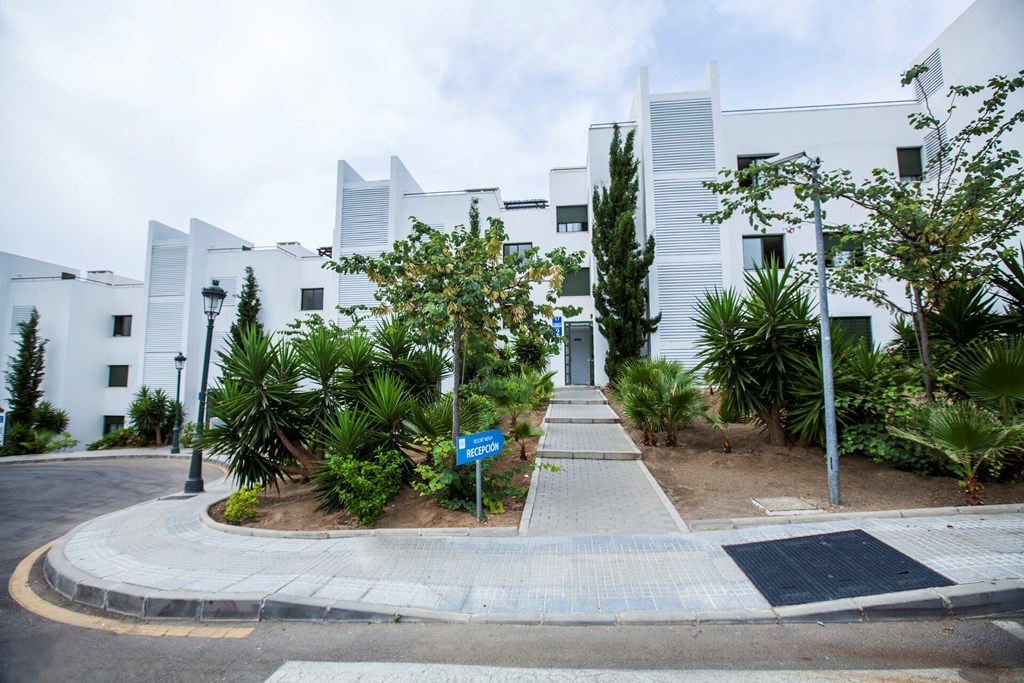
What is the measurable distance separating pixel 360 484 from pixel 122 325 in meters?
31.1

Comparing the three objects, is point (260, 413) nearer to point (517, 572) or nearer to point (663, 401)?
point (517, 572)

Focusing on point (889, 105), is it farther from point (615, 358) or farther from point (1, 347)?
point (1, 347)

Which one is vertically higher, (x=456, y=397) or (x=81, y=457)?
(x=456, y=397)

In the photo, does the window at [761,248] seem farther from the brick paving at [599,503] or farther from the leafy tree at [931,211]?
the brick paving at [599,503]

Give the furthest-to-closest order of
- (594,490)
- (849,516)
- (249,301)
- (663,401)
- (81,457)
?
(249,301), (81,457), (663,401), (594,490), (849,516)

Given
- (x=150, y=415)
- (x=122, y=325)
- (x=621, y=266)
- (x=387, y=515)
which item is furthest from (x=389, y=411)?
(x=122, y=325)

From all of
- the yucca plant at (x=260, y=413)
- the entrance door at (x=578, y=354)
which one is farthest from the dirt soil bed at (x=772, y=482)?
the entrance door at (x=578, y=354)

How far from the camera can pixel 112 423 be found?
89.8ft

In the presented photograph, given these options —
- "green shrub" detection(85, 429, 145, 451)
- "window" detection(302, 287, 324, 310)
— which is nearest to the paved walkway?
"window" detection(302, 287, 324, 310)

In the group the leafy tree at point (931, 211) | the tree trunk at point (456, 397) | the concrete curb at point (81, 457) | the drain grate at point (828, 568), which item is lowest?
the concrete curb at point (81, 457)

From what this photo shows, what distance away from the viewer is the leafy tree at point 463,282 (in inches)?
241

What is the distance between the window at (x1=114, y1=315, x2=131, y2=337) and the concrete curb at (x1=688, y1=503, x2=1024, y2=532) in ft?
111

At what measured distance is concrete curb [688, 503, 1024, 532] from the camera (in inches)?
218

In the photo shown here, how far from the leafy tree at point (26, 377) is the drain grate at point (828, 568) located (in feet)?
110
